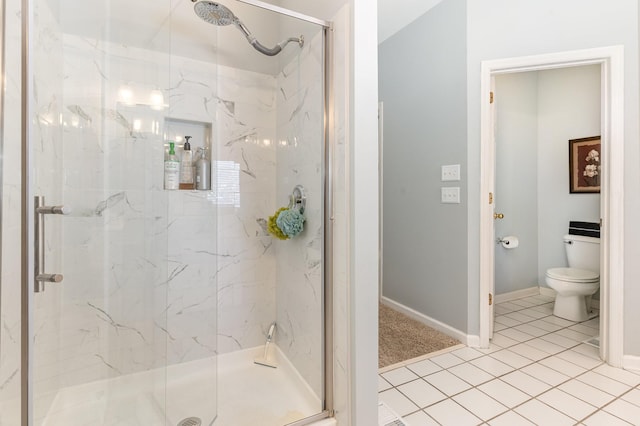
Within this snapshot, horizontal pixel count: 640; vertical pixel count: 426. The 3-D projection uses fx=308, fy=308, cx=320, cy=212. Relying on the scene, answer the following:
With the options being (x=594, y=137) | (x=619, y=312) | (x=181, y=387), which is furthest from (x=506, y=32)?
(x=181, y=387)

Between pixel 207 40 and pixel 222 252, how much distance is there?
131cm

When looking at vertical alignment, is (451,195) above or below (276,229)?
above

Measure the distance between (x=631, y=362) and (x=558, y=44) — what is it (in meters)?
2.11

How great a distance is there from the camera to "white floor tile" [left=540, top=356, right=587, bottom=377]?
191 cm

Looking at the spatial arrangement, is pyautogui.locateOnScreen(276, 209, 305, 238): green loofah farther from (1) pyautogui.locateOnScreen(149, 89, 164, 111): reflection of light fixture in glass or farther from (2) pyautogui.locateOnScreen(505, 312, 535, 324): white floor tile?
(2) pyautogui.locateOnScreen(505, 312, 535, 324): white floor tile

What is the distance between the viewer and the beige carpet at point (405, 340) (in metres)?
2.15

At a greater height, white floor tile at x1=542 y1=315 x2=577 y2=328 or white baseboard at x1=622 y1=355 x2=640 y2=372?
white baseboard at x1=622 y1=355 x2=640 y2=372

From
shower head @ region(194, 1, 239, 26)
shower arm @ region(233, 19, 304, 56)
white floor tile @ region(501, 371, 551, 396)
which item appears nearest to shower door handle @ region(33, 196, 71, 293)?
shower head @ region(194, 1, 239, 26)

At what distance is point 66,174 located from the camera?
1263 millimetres

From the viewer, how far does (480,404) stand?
1629mm

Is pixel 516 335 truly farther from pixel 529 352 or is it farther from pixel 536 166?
pixel 536 166

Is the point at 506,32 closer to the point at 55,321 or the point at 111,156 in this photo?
the point at 111,156

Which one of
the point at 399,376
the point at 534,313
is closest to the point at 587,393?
the point at 399,376

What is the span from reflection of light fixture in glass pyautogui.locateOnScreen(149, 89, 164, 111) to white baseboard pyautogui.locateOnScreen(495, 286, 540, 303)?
138 inches
